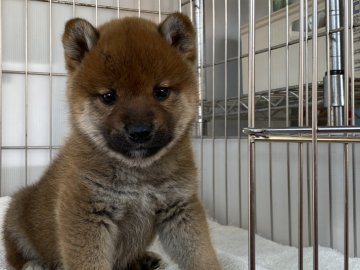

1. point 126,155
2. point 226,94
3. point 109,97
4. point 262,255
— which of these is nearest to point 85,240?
point 126,155

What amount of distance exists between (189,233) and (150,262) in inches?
12.0

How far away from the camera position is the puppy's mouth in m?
1.05

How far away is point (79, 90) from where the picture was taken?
3.73 ft

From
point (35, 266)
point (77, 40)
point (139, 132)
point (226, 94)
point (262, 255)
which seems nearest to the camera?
point (139, 132)

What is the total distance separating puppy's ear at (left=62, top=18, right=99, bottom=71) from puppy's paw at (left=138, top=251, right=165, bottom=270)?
639 millimetres

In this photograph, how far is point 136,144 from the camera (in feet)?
3.43

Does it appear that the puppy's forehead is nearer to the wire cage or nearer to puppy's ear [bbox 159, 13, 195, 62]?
puppy's ear [bbox 159, 13, 195, 62]

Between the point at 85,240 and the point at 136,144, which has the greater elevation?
the point at 136,144

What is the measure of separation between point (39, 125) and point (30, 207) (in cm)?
105

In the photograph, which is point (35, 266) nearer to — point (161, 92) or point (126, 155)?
point (126, 155)

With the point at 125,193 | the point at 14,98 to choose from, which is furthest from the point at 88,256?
the point at 14,98

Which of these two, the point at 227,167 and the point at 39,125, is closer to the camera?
the point at 227,167

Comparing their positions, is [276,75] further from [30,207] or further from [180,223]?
[30,207]

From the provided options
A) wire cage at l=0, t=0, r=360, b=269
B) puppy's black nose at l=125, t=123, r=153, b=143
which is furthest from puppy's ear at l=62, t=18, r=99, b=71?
wire cage at l=0, t=0, r=360, b=269
